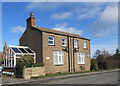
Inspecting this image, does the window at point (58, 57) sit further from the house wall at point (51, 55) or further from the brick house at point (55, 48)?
the house wall at point (51, 55)

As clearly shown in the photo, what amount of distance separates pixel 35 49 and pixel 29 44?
2.46 m

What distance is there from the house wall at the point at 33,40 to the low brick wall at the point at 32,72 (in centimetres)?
282

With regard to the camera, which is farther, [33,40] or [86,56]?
[86,56]

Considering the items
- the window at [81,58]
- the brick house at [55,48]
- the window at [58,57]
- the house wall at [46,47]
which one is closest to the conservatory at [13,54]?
the house wall at [46,47]

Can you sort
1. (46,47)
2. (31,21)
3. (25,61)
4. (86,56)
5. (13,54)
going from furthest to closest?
(86,56), (31,21), (46,47), (13,54), (25,61)

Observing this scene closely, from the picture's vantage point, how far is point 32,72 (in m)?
16.9

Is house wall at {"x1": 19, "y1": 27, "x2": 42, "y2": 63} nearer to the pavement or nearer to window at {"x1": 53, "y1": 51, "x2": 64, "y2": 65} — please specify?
window at {"x1": 53, "y1": 51, "x2": 64, "y2": 65}

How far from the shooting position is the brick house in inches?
826

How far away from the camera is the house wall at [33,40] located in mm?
21281

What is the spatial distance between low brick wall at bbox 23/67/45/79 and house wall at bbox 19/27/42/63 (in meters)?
2.82

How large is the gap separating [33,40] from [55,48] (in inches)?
164

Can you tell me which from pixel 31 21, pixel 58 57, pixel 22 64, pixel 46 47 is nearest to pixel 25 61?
pixel 22 64

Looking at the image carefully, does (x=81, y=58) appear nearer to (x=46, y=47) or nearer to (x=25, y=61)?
(x=46, y=47)

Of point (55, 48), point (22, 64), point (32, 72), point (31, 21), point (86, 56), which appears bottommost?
point (32, 72)
